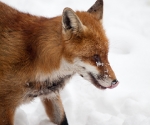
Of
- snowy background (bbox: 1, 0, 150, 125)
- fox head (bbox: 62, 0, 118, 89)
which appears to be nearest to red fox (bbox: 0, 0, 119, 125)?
fox head (bbox: 62, 0, 118, 89)

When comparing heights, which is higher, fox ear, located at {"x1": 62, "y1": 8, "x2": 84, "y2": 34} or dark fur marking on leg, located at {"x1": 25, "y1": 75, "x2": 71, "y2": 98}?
fox ear, located at {"x1": 62, "y1": 8, "x2": 84, "y2": 34}

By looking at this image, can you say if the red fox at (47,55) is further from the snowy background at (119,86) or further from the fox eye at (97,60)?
the snowy background at (119,86)

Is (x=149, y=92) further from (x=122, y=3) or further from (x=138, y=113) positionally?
(x=122, y=3)

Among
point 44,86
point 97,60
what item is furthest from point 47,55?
point 97,60

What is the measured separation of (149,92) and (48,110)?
5.60 ft

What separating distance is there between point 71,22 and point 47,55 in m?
0.48

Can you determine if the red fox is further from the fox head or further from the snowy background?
the snowy background

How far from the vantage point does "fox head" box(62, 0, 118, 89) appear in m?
3.44

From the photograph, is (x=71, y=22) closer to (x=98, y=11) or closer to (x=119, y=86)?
(x=98, y=11)

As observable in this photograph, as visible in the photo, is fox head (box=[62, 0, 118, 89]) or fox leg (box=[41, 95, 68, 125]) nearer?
fox head (box=[62, 0, 118, 89])

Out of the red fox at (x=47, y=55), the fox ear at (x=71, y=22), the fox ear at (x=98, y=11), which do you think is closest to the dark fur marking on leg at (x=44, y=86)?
the red fox at (x=47, y=55)

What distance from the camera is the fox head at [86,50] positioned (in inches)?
135

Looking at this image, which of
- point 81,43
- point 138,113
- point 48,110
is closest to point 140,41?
point 138,113

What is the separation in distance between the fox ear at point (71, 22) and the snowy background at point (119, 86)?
5.54ft
